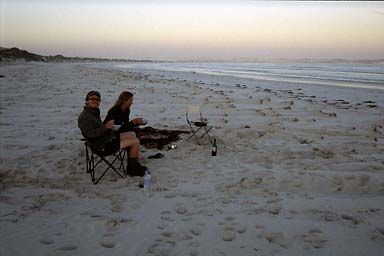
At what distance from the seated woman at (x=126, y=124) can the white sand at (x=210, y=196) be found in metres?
0.28

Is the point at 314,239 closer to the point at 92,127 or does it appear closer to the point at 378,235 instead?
the point at 378,235

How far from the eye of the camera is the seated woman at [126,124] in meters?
5.14

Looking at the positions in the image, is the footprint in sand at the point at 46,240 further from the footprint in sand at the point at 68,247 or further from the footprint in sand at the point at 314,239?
the footprint in sand at the point at 314,239

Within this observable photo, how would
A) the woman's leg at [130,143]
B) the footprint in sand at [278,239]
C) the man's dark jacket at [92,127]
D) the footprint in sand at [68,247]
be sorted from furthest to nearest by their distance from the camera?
1. the woman's leg at [130,143]
2. the man's dark jacket at [92,127]
3. the footprint in sand at [278,239]
4. the footprint in sand at [68,247]

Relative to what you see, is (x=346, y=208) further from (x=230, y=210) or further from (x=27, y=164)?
(x=27, y=164)

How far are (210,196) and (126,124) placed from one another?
202cm

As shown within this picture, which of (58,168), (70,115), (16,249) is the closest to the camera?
(16,249)

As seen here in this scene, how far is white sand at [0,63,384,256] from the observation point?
3.30 m

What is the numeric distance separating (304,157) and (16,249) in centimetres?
472

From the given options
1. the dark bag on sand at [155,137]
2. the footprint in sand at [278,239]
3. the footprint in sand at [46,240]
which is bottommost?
the footprint in sand at [278,239]

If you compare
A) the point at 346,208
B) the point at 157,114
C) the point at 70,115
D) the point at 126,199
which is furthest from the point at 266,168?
the point at 70,115

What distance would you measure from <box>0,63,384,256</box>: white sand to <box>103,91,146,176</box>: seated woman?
276 mm

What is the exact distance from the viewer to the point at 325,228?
358cm

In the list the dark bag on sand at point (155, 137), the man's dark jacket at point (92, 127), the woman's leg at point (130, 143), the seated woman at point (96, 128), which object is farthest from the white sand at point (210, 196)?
the man's dark jacket at point (92, 127)
